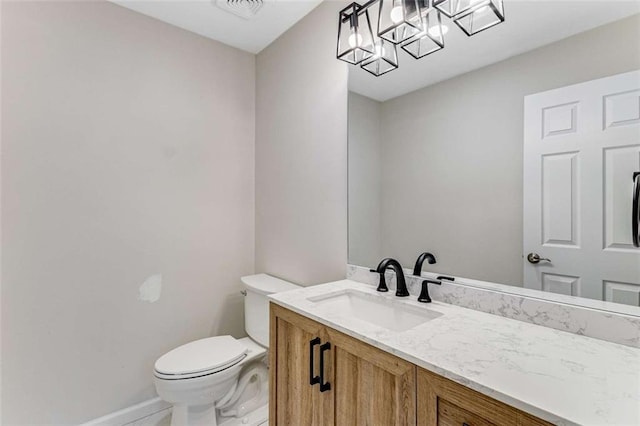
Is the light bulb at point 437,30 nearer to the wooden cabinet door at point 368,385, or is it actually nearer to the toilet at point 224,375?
the wooden cabinet door at point 368,385

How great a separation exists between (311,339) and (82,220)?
4.75 feet

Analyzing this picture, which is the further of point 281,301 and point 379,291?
point 379,291

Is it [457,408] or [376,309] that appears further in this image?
[376,309]

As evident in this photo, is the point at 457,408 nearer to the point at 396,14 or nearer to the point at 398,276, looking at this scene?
the point at 398,276

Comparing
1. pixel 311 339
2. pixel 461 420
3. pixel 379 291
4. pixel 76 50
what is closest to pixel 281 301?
pixel 311 339

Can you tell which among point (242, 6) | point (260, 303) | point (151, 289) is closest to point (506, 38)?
point (242, 6)

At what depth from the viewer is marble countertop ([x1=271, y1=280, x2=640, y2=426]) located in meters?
0.56

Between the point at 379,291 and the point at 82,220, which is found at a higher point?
the point at 82,220

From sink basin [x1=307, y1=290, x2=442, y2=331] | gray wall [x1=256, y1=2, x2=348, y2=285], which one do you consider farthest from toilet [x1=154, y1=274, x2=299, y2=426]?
sink basin [x1=307, y1=290, x2=442, y2=331]

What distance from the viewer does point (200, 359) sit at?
5.17 feet

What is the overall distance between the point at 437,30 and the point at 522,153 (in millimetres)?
624

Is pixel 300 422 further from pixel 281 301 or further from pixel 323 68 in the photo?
pixel 323 68

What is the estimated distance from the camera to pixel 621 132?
833 millimetres

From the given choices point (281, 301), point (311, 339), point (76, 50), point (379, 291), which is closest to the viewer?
point (311, 339)
